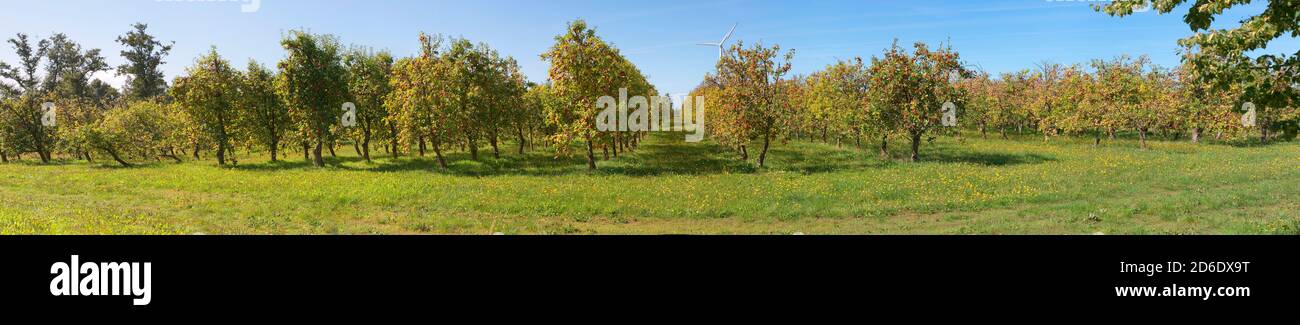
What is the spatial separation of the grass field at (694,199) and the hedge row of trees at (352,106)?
16.3ft

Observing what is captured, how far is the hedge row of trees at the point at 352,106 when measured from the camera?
1492 inches

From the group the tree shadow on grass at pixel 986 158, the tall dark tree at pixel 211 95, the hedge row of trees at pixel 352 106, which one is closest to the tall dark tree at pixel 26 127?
the hedge row of trees at pixel 352 106

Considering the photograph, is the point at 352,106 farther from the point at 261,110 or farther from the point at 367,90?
the point at 261,110

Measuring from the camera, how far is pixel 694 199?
24484mm

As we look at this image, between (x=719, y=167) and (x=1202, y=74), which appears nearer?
(x=1202, y=74)

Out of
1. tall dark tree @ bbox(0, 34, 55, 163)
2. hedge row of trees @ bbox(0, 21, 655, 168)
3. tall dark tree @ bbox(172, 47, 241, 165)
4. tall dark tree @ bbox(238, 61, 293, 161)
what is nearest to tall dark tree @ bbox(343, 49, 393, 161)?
hedge row of trees @ bbox(0, 21, 655, 168)

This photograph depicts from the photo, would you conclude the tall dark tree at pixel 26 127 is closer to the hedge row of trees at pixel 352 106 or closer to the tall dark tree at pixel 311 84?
the hedge row of trees at pixel 352 106

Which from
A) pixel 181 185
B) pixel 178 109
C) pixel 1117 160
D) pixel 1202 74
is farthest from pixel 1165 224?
pixel 178 109

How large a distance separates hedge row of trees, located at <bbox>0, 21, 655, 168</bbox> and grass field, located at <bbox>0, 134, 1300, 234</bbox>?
495cm

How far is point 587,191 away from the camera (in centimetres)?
2672

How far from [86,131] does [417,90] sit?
111 ft

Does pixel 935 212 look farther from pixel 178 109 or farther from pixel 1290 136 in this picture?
pixel 178 109

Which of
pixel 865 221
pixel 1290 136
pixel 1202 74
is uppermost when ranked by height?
pixel 1202 74

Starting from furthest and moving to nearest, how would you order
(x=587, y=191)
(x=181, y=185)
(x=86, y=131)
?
(x=86, y=131) → (x=181, y=185) → (x=587, y=191)
